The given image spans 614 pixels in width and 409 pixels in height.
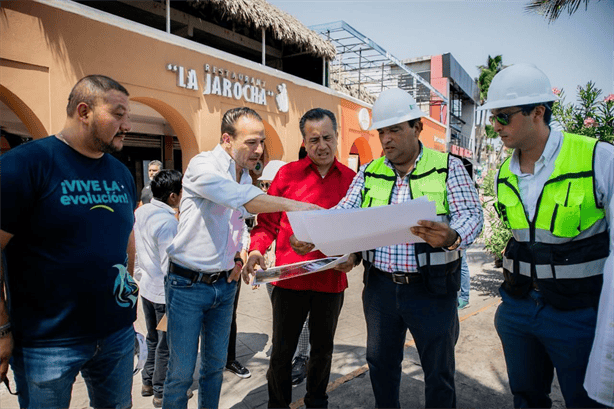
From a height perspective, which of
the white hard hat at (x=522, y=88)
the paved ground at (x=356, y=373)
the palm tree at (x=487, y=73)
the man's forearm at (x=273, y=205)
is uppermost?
the palm tree at (x=487, y=73)

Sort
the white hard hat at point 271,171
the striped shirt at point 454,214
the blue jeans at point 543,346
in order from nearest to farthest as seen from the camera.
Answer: the blue jeans at point 543,346 → the striped shirt at point 454,214 → the white hard hat at point 271,171

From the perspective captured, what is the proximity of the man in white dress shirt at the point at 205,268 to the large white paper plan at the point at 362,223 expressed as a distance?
70 centimetres

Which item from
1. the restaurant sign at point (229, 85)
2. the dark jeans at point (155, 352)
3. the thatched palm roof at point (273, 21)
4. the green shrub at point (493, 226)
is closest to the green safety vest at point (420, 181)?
the dark jeans at point (155, 352)

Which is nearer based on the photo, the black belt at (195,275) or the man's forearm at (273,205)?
the man's forearm at (273,205)

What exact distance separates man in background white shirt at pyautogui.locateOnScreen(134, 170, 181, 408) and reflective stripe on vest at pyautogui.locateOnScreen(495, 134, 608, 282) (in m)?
2.44

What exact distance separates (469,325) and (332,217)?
3.48m

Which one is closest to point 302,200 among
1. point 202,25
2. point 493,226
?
point 493,226

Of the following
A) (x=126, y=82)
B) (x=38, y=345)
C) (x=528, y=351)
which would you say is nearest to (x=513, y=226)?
(x=528, y=351)

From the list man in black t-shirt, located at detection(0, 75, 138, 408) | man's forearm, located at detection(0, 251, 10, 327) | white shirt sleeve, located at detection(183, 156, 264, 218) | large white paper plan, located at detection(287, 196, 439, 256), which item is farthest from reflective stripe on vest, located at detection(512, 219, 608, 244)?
man's forearm, located at detection(0, 251, 10, 327)

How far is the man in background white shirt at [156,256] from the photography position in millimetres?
3055

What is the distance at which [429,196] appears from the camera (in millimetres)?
2129

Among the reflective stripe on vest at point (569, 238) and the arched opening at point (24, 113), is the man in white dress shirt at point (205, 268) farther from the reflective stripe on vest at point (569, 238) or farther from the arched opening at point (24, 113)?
the arched opening at point (24, 113)

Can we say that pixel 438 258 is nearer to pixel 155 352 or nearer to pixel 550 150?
pixel 550 150

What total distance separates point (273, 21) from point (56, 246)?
30.1ft
